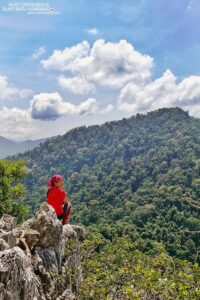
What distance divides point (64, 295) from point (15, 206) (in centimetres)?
1780

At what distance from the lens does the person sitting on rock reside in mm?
13555

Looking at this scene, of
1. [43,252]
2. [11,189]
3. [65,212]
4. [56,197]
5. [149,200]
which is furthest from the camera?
[149,200]

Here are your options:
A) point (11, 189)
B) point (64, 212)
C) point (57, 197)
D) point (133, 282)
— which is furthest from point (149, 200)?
point (133, 282)

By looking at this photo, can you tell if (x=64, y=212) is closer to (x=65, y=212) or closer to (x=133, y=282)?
(x=65, y=212)

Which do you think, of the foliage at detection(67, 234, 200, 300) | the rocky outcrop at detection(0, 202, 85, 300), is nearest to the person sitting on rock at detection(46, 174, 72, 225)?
the rocky outcrop at detection(0, 202, 85, 300)

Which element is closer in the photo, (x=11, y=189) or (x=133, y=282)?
(x=133, y=282)

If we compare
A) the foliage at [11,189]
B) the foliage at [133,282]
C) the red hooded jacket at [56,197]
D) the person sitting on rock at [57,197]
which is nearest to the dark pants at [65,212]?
the person sitting on rock at [57,197]

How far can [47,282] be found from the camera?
39.0 feet

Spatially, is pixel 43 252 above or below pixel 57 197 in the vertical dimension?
below

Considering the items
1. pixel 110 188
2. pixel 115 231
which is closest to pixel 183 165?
pixel 110 188

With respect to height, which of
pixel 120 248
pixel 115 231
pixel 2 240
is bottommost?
pixel 115 231

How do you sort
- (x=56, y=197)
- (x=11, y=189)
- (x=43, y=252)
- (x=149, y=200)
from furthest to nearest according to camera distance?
(x=149, y=200), (x=11, y=189), (x=56, y=197), (x=43, y=252)

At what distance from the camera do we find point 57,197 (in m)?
13.8

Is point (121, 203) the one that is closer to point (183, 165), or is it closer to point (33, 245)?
point (183, 165)
